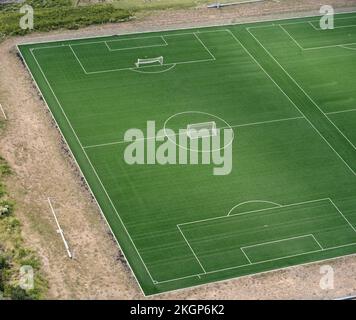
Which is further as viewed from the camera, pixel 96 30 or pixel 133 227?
pixel 96 30

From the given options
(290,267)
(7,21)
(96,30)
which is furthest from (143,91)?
(290,267)

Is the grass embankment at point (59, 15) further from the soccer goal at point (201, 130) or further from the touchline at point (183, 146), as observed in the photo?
the soccer goal at point (201, 130)

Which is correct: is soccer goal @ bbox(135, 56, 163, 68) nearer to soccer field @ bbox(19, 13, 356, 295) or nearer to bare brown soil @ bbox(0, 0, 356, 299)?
soccer field @ bbox(19, 13, 356, 295)

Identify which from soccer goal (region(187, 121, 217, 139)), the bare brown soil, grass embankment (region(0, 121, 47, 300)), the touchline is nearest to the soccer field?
the touchline

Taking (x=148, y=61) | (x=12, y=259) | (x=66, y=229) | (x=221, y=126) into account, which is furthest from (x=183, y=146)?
(x=12, y=259)

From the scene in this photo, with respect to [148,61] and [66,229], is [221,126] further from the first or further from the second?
[66,229]

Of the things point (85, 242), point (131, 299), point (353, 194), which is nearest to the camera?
point (131, 299)

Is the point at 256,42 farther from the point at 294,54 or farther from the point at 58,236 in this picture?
the point at 58,236

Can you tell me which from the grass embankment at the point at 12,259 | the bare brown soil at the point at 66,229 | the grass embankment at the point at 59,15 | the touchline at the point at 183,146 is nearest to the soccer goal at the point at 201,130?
the touchline at the point at 183,146
